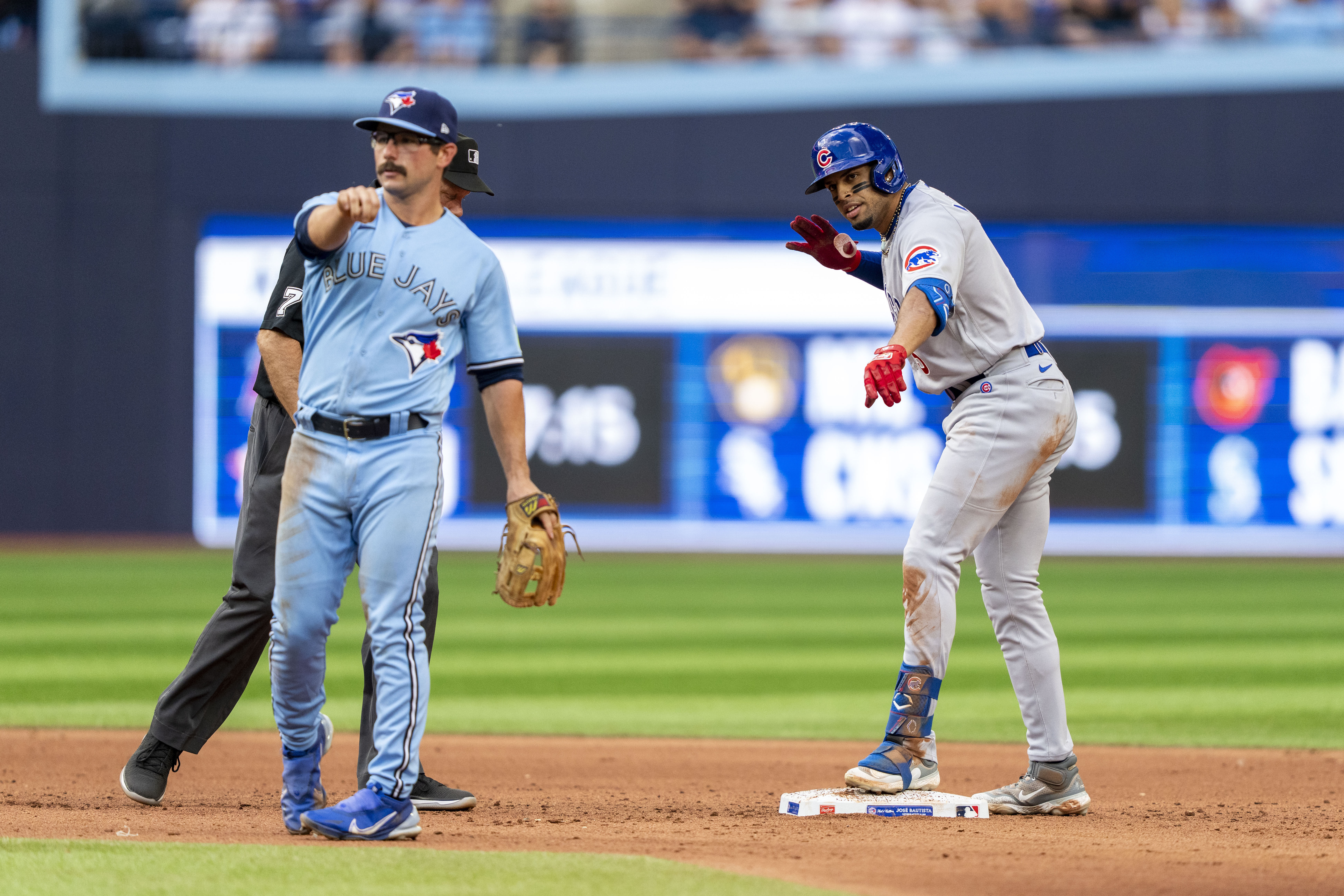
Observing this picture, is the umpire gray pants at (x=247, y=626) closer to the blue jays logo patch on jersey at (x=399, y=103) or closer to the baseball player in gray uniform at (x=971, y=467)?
the blue jays logo patch on jersey at (x=399, y=103)

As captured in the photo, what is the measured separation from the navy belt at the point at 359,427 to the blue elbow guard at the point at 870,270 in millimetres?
1739

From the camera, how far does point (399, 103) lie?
386 centimetres

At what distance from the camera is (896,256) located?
15.3ft

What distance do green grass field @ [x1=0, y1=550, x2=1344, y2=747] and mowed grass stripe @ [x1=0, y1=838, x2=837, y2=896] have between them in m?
3.26

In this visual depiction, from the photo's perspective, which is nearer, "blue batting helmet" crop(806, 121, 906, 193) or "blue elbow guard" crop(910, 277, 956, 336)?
"blue elbow guard" crop(910, 277, 956, 336)

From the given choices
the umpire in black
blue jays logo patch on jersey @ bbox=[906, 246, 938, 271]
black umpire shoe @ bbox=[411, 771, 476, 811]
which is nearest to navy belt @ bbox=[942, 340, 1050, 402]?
blue jays logo patch on jersey @ bbox=[906, 246, 938, 271]

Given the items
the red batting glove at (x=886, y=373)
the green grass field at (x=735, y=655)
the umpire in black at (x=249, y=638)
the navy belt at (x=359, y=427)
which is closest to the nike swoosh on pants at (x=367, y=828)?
the umpire in black at (x=249, y=638)

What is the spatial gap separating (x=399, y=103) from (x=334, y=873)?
175 cm

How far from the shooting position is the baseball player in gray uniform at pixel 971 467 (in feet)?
15.1

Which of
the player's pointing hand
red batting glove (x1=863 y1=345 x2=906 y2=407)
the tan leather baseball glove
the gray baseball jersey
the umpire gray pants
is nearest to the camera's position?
the player's pointing hand

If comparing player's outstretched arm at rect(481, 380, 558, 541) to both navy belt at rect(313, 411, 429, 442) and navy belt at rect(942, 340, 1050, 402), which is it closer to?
navy belt at rect(313, 411, 429, 442)

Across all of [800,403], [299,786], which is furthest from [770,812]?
[800,403]

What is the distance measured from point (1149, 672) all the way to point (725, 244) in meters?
9.24

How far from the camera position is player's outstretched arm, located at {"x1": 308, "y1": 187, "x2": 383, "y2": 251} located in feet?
12.1
